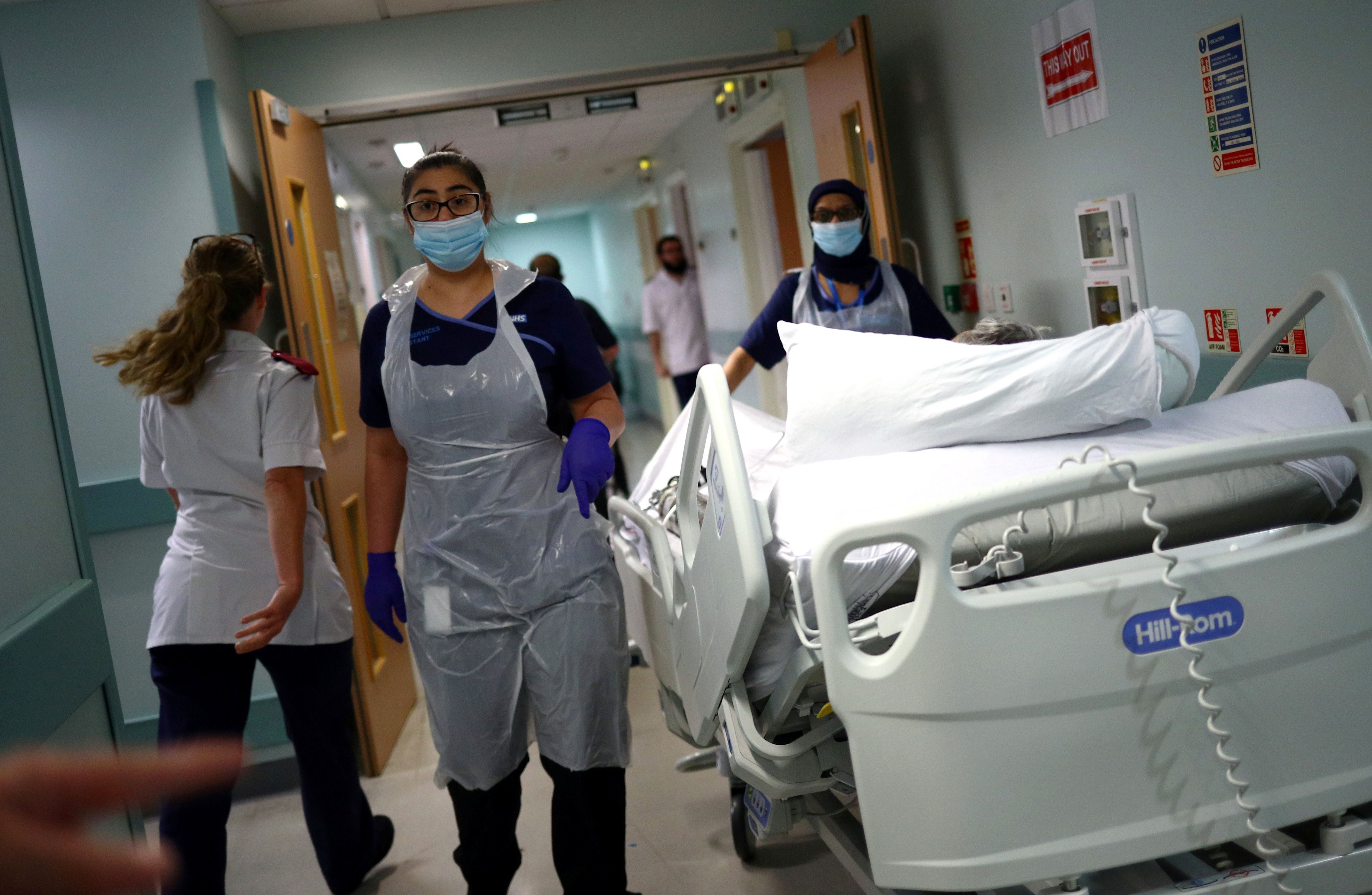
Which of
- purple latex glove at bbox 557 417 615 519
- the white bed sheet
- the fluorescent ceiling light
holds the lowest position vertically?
the white bed sheet

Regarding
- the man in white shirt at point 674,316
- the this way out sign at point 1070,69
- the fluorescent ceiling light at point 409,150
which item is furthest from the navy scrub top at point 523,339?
the fluorescent ceiling light at point 409,150

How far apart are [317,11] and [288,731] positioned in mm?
2501

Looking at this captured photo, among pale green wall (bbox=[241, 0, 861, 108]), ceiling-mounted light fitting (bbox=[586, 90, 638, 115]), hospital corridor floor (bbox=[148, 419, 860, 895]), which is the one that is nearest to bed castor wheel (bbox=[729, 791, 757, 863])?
hospital corridor floor (bbox=[148, 419, 860, 895])

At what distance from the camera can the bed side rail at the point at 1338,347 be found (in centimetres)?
164

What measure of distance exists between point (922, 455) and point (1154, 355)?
0.40 metres

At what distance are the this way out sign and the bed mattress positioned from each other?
1427 mm

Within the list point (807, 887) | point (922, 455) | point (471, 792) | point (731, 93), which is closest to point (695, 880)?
point (807, 887)

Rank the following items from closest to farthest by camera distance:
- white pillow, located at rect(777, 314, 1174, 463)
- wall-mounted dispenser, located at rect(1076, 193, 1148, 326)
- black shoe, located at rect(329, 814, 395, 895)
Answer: white pillow, located at rect(777, 314, 1174, 463) → black shoe, located at rect(329, 814, 395, 895) → wall-mounted dispenser, located at rect(1076, 193, 1148, 326)

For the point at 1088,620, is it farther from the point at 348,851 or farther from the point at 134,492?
the point at 134,492

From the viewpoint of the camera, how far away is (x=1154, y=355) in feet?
5.29

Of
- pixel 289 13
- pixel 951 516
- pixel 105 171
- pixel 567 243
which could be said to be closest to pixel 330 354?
pixel 105 171

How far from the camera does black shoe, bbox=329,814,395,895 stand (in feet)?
8.23

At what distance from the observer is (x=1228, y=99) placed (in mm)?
2283

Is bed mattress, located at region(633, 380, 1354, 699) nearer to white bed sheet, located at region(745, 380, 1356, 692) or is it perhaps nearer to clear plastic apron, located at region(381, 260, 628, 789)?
white bed sheet, located at region(745, 380, 1356, 692)
